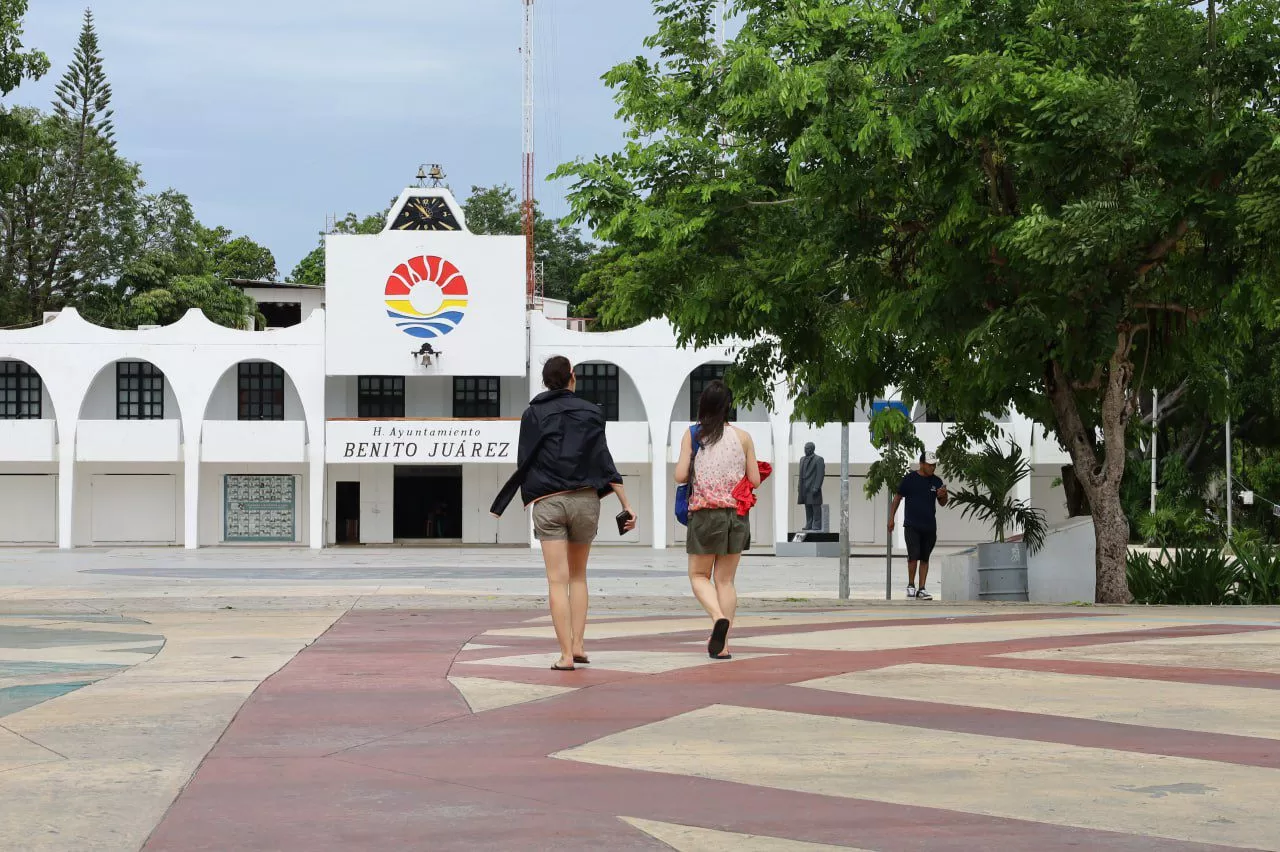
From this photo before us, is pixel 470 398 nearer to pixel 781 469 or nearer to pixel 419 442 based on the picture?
pixel 419 442

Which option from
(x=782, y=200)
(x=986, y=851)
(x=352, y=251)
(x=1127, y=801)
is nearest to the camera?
(x=986, y=851)

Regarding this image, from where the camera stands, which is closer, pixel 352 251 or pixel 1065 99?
pixel 1065 99

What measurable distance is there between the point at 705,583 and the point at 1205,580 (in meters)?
9.16

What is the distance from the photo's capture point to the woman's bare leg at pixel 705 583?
29.7 ft

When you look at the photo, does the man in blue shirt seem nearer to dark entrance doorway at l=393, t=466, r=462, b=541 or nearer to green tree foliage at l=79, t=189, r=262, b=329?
dark entrance doorway at l=393, t=466, r=462, b=541

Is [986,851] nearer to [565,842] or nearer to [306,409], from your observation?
[565,842]

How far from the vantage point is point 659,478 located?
140ft

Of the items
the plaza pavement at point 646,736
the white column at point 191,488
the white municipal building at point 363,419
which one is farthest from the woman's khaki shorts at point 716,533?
the white column at point 191,488

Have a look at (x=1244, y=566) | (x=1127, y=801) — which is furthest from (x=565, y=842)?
(x=1244, y=566)

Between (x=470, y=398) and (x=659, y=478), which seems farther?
(x=470, y=398)

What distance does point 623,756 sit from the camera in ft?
19.0

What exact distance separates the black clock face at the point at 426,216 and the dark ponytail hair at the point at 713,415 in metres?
33.8

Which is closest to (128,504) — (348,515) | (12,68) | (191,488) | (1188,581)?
(191,488)

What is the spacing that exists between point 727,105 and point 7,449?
32666 millimetres
